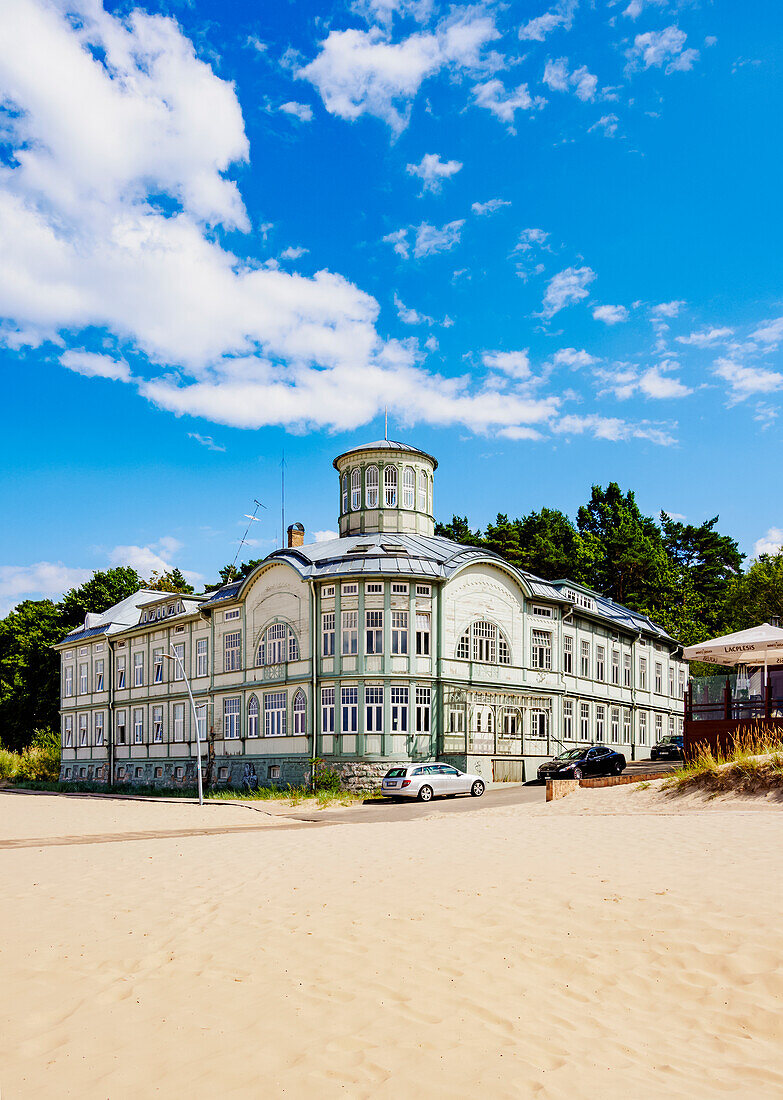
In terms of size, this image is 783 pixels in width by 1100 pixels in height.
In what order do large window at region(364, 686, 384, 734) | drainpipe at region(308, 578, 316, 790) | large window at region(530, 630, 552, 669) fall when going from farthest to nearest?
large window at region(530, 630, 552, 669) < drainpipe at region(308, 578, 316, 790) < large window at region(364, 686, 384, 734)

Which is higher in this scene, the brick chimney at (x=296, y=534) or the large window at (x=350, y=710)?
the brick chimney at (x=296, y=534)

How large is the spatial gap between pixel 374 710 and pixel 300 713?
156 inches

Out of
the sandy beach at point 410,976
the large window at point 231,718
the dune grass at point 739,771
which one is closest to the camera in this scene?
the sandy beach at point 410,976

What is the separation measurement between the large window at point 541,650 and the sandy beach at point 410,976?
31.4 meters

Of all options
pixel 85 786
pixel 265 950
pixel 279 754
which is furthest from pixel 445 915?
pixel 85 786

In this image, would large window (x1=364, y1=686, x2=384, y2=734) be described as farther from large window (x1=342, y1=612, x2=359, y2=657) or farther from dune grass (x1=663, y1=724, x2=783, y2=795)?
dune grass (x1=663, y1=724, x2=783, y2=795)

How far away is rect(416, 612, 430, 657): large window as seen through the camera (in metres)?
→ 40.3

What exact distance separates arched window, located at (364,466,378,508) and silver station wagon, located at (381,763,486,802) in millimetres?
17201

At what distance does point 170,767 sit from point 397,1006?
46664mm

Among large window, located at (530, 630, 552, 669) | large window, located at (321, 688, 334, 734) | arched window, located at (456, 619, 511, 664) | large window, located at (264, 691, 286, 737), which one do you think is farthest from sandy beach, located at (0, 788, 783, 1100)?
large window, located at (530, 630, 552, 669)

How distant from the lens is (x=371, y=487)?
47.4 m

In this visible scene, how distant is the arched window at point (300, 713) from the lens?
41037 millimetres

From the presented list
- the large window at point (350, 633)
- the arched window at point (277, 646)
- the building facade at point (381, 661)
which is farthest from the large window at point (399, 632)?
the arched window at point (277, 646)

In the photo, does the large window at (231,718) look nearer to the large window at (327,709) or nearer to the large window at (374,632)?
the large window at (327,709)
